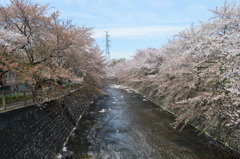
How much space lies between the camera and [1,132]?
4703mm

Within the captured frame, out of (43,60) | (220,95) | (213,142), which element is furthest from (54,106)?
(213,142)

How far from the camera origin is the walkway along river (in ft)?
25.1

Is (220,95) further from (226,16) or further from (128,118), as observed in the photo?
(128,118)

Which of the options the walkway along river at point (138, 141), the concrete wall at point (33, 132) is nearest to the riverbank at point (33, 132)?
the concrete wall at point (33, 132)

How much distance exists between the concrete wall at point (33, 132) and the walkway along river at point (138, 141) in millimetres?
1108

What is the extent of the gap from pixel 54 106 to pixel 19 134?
4027 millimetres

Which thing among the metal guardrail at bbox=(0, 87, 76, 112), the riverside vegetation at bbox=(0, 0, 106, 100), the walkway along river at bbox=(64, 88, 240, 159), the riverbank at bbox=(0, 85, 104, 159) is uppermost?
the riverside vegetation at bbox=(0, 0, 106, 100)

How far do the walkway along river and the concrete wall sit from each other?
3.64 feet

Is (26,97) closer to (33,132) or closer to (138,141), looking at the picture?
(33,132)

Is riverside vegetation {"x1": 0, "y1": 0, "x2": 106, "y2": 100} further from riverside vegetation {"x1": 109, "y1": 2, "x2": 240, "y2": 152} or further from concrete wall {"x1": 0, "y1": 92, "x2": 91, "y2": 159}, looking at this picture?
riverside vegetation {"x1": 109, "y1": 2, "x2": 240, "y2": 152}

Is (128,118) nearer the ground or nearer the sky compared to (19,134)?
nearer the ground

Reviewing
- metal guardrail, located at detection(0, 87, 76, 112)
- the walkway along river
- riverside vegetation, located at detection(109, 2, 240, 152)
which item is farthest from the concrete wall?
riverside vegetation, located at detection(109, 2, 240, 152)

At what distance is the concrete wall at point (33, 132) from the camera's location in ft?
16.2

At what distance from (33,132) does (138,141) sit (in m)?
5.50
